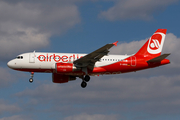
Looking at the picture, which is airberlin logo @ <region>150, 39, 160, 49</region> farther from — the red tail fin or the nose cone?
the nose cone

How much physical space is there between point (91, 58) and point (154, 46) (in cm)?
1190

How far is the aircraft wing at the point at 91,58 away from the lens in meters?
45.9

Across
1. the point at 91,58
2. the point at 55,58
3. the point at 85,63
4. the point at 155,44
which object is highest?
the point at 155,44

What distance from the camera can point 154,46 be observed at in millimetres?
53812

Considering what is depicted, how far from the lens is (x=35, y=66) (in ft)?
159

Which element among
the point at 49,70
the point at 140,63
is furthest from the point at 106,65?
the point at 49,70

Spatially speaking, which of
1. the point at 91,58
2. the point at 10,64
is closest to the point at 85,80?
the point at 91,58

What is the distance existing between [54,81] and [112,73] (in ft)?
31.4

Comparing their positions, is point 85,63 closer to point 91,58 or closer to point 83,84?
point 91,58

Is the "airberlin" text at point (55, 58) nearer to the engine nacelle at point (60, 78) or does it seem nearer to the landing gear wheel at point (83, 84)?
the landing gear wheel at point (83, 84)

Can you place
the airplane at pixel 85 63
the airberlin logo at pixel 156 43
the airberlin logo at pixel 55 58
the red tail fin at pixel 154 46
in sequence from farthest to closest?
the airberlin logo at pixel 156 43
the red tail fin at pixel 154 46
the airberlin logo at pixel 55 58
the airplane at pixel 85 63

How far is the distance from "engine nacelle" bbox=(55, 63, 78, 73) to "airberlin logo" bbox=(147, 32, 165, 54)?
43.3 ft

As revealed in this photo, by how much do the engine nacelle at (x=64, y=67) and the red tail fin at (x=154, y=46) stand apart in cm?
1097

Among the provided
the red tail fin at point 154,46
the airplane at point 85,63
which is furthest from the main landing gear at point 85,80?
the red tail fin at point 154,46
